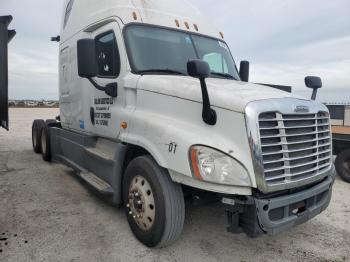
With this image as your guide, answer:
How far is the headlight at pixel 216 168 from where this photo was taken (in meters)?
3.05

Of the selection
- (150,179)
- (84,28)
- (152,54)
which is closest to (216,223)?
(150,179)

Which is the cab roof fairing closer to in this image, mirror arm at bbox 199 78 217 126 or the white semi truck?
the white semi truck

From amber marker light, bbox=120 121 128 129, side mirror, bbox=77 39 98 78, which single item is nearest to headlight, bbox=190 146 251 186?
amber marker light, bbox=120 121 128 129

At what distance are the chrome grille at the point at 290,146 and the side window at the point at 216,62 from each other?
5.34ft

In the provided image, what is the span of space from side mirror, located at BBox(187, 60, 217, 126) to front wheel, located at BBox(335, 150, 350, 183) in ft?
16.5

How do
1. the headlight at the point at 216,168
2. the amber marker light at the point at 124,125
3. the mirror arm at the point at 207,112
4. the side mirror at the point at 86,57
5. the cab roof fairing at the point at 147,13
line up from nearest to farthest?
the headlight at the point at 216,168 → the mirror arm at the point at 207,112 → the side mirror at the point at 86,57 → the amber marker light at the point at 124,125 → the cab roof fairing at the point at 147,13

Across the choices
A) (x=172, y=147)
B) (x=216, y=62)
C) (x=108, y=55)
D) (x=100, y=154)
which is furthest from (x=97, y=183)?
(x=216, y=62)

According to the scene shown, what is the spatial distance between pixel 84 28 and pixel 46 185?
113 inches

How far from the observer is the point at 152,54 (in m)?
4.38

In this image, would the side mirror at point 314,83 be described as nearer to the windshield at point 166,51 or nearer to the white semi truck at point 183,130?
the white semi truck at point 183,130

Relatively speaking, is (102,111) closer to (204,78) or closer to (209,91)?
(209,91)

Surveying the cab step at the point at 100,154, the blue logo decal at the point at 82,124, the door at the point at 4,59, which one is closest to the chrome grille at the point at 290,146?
the cab step at the point at 100,154

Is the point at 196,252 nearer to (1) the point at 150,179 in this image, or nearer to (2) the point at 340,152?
(1) the point at 150,179

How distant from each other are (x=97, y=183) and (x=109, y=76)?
1.50 meters
